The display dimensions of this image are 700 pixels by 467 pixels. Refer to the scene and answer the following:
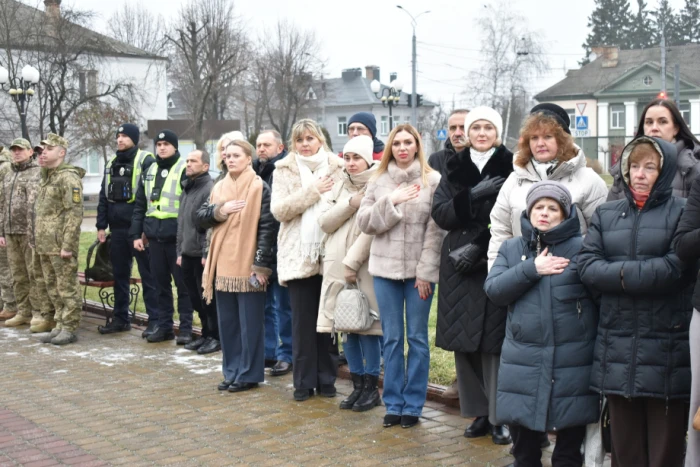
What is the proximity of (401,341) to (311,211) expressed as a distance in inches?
53.9

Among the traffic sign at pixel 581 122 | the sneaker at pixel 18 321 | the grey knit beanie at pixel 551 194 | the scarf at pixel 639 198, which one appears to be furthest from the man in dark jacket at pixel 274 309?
the traffic sign at pixel 581 122

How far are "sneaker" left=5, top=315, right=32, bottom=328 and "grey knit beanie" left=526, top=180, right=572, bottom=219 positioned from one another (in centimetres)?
789

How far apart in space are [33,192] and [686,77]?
61.8m

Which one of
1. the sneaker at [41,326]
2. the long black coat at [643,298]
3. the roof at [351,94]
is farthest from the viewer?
the roof at [351,94]

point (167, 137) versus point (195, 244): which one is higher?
point (167, 137)

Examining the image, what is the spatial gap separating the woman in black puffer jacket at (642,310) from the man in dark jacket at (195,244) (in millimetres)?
4693

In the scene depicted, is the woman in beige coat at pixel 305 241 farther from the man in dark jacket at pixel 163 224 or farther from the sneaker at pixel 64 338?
the sneaker at pixel 64 338

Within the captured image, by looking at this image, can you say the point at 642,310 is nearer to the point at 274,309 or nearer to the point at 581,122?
the point at 274,309

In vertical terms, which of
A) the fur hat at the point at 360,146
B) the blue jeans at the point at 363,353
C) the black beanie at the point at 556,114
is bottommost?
the blue jeans at the point at 363,353

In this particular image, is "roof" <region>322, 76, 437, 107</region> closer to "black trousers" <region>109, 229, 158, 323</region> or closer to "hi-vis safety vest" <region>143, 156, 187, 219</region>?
"black trousers" <region>109, 229, 158, 323</region>

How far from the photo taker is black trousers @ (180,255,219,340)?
28.6 feet

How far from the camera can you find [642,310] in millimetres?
4410

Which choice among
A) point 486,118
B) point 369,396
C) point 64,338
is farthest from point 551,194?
point 64,338

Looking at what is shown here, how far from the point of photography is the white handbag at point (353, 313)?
6387 millimetres
